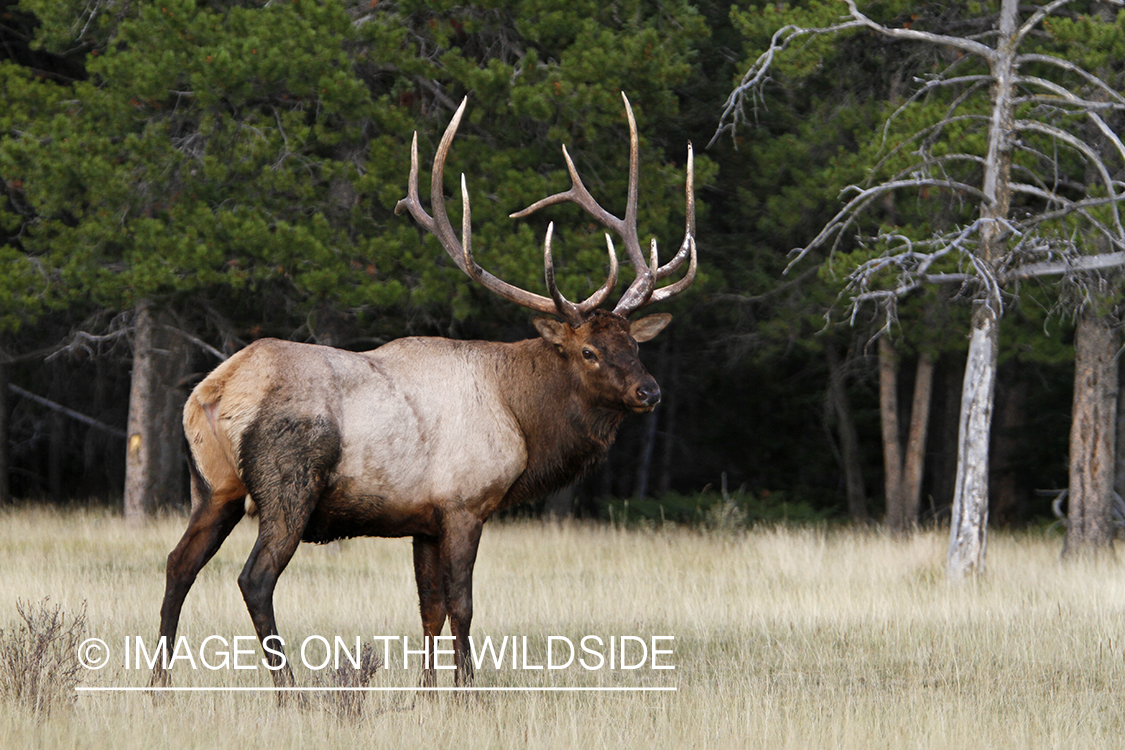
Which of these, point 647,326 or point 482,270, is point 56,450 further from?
point 647,326

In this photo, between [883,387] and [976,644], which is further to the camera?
[883,387]

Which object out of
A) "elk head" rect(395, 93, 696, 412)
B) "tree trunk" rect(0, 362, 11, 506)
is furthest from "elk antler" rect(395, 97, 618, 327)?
"tree trunk" rect(0, 362, 11, 506)

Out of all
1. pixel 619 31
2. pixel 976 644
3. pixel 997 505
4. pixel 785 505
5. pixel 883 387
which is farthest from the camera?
pixel 997 505

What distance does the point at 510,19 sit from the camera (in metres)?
13.1

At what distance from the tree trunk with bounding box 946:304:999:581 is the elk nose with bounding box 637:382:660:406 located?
189 inches

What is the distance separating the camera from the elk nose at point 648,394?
20.5ft

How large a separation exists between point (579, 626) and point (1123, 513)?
26.7 ft

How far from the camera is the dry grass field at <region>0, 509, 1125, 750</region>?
16.8 ft

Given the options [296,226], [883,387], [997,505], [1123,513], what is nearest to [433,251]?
[296,226]

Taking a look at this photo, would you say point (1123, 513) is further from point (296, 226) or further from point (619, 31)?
point (296, 226)

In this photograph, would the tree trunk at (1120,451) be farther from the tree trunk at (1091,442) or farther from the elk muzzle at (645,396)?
the elk muzzle at (645,396)

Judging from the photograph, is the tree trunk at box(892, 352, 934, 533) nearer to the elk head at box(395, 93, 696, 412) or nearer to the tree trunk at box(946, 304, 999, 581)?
the tree trunk at box(946, 304, 999, 581)

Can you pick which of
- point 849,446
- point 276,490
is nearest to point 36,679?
point 276,490

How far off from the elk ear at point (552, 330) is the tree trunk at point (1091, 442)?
729 centimetres
